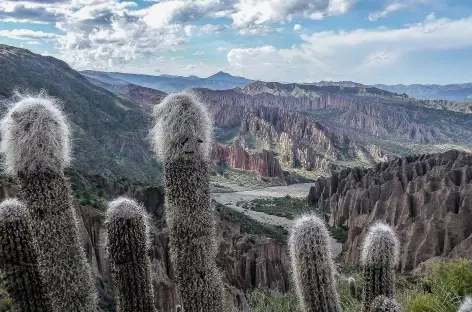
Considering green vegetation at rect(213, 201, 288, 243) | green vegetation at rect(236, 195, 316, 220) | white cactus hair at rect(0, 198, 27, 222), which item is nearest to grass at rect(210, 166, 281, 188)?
green vegetation at rect(236, 195, 316, 220)

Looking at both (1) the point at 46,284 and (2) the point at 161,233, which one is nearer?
(1) the point at 46,284

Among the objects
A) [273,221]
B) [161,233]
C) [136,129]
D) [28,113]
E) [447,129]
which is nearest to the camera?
[28,113]

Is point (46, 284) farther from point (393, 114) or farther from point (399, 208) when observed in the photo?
point (393, 114)

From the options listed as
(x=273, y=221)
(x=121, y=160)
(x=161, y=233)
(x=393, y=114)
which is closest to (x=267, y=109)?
(x=393, y=114)

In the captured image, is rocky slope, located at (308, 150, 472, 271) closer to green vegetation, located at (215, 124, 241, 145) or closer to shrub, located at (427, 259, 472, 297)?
shrub, located at (427, 259, 472, 297)

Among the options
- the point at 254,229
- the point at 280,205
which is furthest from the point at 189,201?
the point at 280,205

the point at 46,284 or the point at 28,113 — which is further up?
the point at 28,113

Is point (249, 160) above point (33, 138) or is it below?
below

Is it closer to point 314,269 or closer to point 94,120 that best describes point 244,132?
point 94,120
